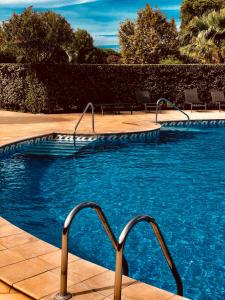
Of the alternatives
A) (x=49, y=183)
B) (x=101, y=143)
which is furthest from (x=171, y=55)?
(x=49, y=183)

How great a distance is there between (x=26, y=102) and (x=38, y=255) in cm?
1473

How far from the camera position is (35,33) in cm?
1722

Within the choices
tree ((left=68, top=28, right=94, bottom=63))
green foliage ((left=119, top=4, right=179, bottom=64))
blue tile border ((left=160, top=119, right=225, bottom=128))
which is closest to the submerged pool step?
blue tile border ((left=160, top=119, right=225, bottom=128))

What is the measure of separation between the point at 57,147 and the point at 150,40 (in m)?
33.2

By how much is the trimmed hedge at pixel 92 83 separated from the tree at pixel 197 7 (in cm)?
3502

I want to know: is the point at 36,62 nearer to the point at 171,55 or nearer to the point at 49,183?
the point at 49,183

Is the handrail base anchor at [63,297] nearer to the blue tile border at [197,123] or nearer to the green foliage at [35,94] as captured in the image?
the blue tile border at [197,123]

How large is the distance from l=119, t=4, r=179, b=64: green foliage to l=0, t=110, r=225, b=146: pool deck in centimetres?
2616

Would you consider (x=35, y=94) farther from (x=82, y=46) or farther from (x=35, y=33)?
(x=82, y=46)

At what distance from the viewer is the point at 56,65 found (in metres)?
17.9

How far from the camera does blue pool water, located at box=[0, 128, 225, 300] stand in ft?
16.9

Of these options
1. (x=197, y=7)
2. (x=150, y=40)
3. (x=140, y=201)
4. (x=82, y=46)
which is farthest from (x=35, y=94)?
(x=197, y=7)

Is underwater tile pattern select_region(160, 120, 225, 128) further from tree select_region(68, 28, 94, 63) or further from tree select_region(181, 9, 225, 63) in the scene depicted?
tree select_region(68, 28, 94, 63)

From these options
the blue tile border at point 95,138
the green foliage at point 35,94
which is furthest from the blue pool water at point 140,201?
the green foliage at point 35,94
